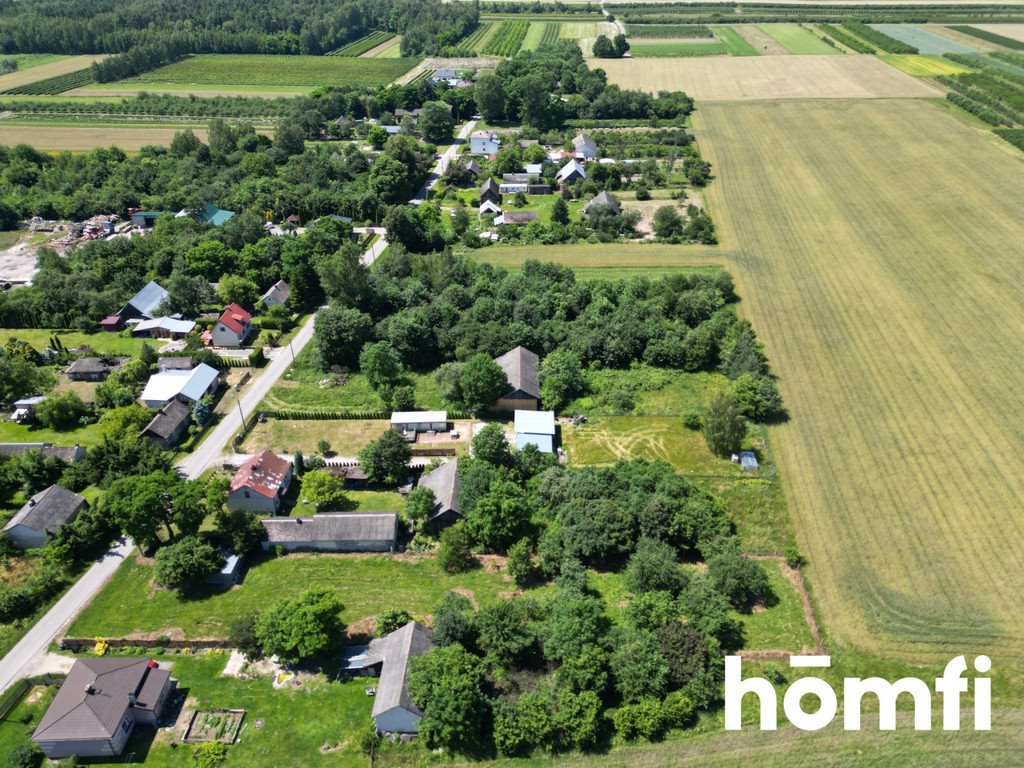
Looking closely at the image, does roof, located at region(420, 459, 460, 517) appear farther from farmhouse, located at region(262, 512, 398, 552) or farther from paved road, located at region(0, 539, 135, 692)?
paved road, located at region(0, 539, 135, 692)

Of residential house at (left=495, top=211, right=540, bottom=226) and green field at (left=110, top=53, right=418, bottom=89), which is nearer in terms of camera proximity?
residential house at (left=495, top=211, right=540, bottom=226)

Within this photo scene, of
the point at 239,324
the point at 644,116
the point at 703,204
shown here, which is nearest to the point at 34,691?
the point at 239,324

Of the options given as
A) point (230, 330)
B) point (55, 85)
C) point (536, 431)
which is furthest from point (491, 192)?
point (55, 85)

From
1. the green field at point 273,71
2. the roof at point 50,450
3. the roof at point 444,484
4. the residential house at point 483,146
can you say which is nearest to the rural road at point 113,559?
the roof at point 50,450

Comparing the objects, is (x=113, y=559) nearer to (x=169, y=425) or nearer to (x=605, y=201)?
(x=169, y=425)

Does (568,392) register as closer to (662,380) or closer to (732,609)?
(662,380)

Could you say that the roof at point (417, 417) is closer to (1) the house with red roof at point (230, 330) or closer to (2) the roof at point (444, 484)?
(2) the roof at point (444, 484)

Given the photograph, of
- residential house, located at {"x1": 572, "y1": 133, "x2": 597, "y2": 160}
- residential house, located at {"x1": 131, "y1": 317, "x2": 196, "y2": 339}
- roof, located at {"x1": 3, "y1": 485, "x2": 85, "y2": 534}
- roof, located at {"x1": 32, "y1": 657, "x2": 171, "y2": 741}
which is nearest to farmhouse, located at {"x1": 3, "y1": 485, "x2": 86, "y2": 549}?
roof, located at {"x1": 3, "y1": 485, "x2": 85, "y2": 534}
